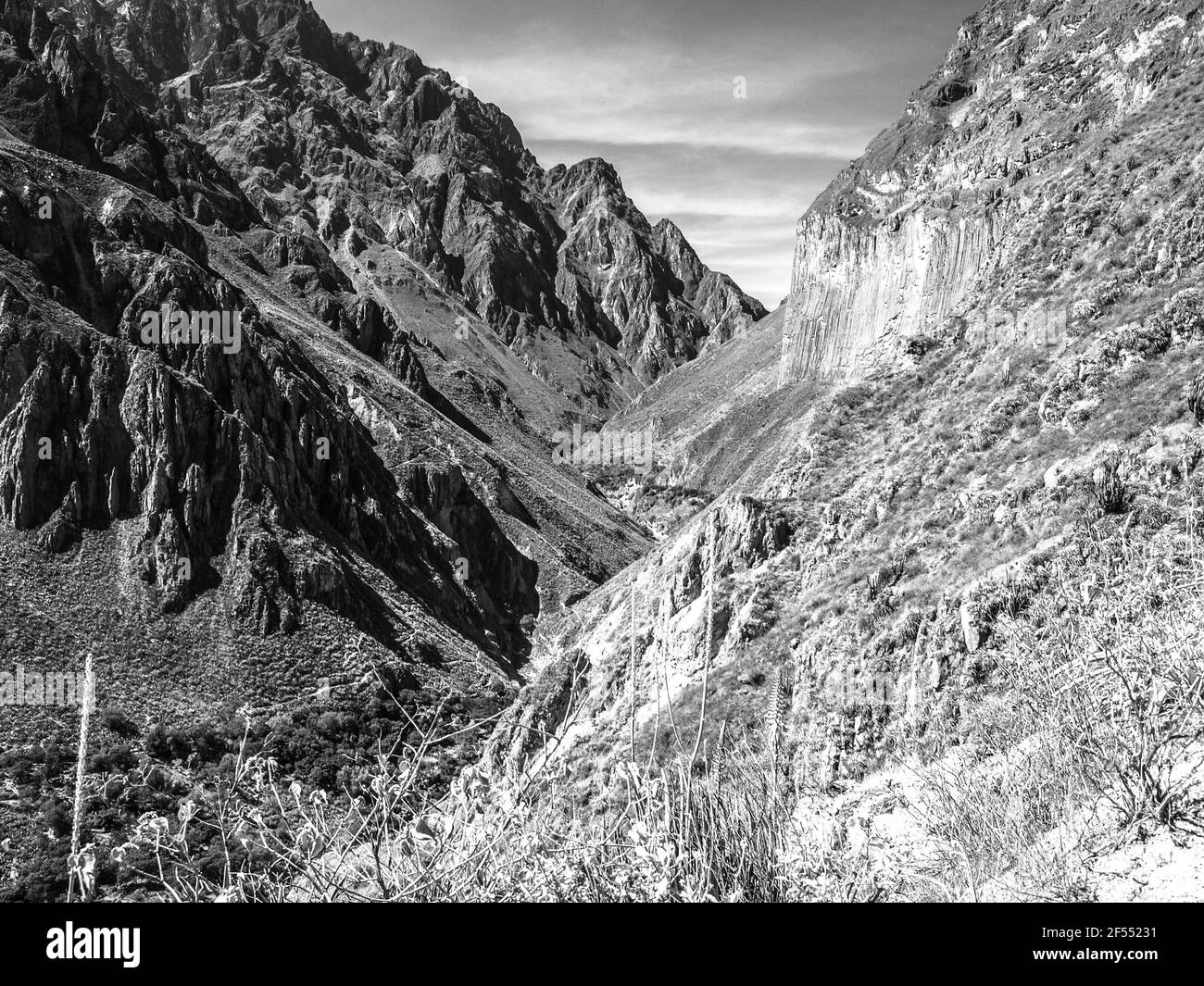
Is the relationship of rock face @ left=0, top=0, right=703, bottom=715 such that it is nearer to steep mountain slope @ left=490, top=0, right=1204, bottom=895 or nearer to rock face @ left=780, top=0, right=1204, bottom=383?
steep mountain slope @ left=490, top=0, right=1204, bottom=895

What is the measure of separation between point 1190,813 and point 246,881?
16.8ft

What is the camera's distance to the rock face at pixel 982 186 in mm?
33406

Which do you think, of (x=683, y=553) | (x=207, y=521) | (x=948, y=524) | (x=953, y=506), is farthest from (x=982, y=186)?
(x=207, y=521)

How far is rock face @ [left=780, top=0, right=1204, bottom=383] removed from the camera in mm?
33406

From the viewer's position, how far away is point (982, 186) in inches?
2896

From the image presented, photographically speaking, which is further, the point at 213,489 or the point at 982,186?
the point at 982,186

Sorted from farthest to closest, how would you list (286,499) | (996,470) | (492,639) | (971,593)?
1. (492,639)
2. (286,499)
3. (996,470)
4. (971,593)

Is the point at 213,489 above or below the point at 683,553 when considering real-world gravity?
above

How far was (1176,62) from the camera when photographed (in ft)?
172

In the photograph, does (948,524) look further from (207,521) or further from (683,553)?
(207,521)
